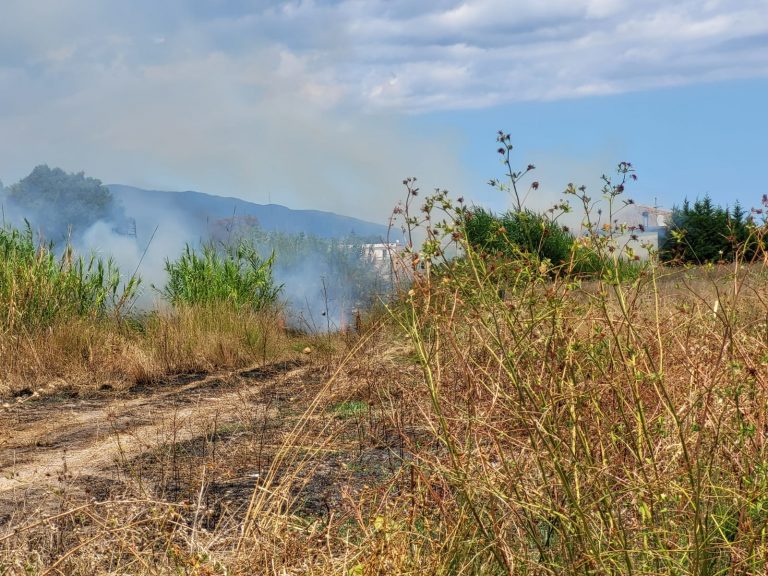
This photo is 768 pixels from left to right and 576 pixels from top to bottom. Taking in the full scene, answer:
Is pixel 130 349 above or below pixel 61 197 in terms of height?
below

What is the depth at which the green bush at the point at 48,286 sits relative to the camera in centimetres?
1141

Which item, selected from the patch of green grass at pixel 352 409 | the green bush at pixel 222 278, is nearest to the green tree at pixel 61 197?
the green bush at pixel 222 278

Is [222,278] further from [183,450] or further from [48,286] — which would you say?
[183,450]

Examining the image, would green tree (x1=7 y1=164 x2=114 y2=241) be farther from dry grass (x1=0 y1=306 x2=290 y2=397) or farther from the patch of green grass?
the patch of green grass

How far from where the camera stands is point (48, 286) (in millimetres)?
11672

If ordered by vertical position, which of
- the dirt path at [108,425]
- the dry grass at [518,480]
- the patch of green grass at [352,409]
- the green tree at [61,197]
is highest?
the green tree at [61,197]

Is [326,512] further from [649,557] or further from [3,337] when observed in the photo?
[3,337]

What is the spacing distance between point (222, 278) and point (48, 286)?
2987mm

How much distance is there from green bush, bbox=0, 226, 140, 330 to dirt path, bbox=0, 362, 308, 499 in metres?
2.11

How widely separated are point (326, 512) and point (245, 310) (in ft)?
29.6

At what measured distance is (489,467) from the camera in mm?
3363

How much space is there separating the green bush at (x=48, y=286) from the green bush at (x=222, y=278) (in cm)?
108

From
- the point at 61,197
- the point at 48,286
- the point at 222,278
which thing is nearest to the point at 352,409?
the point at 48,286

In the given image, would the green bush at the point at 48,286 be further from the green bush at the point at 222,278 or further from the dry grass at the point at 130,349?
the green bush at the point at 222,278
